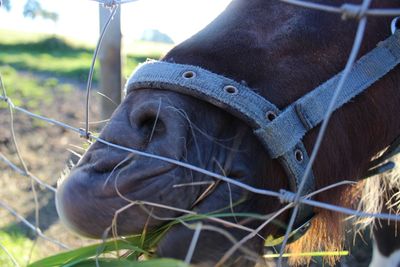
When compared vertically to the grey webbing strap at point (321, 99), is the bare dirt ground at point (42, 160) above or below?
below

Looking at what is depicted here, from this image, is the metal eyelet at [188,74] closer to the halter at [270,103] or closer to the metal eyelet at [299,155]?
the halter at [270,103]

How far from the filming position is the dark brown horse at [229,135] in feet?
4.68

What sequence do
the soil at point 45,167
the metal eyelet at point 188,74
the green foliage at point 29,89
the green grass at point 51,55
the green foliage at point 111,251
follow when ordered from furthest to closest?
1. the green grass at point 51,55
2. the green foliage at point 29,89
3. the soil at point 45,167
4. the metal eyelet at point 188,74
5. the green foliage at point 111,251

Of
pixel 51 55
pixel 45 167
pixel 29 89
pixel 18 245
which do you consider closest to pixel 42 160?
pixel 45 167

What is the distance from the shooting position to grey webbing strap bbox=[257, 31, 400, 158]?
1566 millimetres

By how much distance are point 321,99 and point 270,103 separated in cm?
19

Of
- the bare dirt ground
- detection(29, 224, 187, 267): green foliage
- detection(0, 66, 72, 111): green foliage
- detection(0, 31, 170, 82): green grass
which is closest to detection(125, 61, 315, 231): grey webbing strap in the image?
detection(29, 224, 187, 267): green foliage

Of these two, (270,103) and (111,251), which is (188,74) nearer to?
(270,103)

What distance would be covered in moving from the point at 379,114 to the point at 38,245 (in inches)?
112

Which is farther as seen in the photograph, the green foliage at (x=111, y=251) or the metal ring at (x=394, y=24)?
the metal ring at (x=394, y=24)

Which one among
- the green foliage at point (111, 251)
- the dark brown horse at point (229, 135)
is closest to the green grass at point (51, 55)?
the dark brown horse at point (229, 135)

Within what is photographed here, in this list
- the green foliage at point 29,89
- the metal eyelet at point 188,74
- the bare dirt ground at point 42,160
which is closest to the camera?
the metal eyelet at point 188,74

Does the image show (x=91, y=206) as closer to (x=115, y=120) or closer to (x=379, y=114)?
(x=115, y=120)

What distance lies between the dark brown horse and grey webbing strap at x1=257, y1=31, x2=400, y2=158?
0.09 ft
